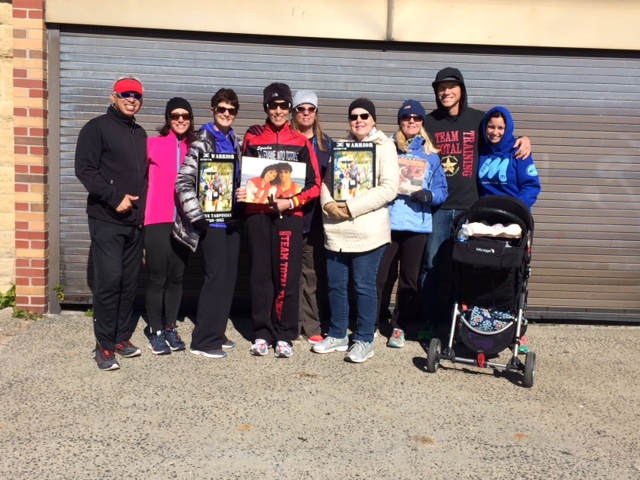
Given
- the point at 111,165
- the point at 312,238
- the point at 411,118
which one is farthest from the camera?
the point at 312,238

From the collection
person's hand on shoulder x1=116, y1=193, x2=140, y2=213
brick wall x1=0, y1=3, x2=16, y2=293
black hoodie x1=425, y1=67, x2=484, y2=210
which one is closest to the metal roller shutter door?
brick wall x1=0, y1=3, x2=16, y2=293

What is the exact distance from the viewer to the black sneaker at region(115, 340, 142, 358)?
5.33 metres

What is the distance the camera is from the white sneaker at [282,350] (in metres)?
5.36

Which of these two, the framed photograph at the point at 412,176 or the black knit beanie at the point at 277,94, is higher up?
the black knit beanie at the point at 277,94

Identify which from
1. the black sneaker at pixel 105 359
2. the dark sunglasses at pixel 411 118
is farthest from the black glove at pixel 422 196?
the black sneaker at pixel 105 359

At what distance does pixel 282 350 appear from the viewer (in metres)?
5.36

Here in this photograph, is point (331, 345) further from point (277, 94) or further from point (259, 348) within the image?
point (277, 94)

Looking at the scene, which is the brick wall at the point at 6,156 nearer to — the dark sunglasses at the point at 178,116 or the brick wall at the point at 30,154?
the brick wall at the point at 30,154

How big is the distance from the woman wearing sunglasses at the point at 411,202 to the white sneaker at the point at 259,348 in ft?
3.43

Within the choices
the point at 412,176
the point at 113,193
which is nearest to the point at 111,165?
the point at 113,193

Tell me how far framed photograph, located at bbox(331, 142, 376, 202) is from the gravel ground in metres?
1.38

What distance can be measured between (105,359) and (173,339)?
2.07 ft

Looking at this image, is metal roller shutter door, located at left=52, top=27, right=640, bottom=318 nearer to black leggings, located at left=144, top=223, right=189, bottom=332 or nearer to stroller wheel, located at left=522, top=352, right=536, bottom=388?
black leggings, located at left=144, top=223, right=189, bottom=332

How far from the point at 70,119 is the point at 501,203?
13.2ft
